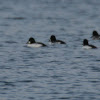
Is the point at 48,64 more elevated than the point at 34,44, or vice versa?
the point at 34,44

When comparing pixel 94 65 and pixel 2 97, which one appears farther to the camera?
pixel 94 65

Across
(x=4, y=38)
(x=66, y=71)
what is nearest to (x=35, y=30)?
(x=4, y=38)

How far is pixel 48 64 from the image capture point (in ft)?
82.7

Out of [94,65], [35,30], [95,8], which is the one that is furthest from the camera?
[95,8]

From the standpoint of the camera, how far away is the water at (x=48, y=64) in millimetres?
19281

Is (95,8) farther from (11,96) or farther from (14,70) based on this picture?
(11,96)

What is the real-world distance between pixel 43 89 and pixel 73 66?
5.11m

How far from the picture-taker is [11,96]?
18.7 m

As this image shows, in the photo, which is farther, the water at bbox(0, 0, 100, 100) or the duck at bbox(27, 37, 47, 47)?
the duck at bbox(27, 37, 47, 47)

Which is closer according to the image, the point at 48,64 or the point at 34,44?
the point at 48,64

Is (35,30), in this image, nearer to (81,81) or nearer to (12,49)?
(12,49)

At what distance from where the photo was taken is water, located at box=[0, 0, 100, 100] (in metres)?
19.3

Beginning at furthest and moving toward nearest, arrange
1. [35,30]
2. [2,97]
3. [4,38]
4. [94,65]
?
[35,30] < [4,38] < [94,65] < [2,97]

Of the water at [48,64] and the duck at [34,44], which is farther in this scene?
the duck at [34,44]
